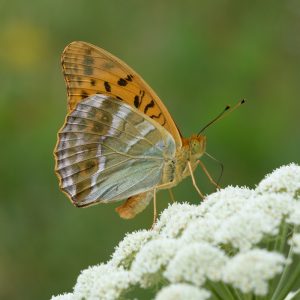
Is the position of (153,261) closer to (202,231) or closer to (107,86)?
(202,231)

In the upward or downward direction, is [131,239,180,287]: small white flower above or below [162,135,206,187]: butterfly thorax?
below

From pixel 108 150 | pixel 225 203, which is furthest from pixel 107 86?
pixel 225 203

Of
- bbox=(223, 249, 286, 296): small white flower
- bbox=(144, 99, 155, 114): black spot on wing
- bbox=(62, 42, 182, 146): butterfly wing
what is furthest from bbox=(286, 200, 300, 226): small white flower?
bbox=(144, 99, 155, 114): black spot on wing

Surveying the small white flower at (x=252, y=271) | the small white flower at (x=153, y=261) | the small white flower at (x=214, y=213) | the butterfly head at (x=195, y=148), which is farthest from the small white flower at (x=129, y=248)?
the butterfly head at (x=195, y=148)

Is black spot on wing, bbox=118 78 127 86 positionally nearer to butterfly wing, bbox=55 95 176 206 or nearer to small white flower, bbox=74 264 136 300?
butterfly wing, bbox=55 95 176 206

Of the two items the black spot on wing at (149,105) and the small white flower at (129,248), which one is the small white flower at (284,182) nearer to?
the small white flower at (129,248)

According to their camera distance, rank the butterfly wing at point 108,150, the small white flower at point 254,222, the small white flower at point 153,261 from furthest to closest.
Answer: the butterfly wing at point 108,150 → the small white flower at point 153,261 → the small white flower at point 254,222
